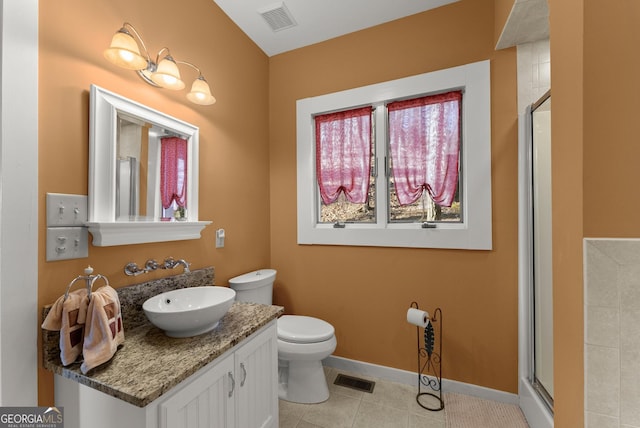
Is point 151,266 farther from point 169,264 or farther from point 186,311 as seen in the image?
point 186,311

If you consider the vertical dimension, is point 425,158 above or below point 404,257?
→ above

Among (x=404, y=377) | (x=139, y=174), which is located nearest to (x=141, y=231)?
(x=139, y=174)

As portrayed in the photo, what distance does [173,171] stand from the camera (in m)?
1.52

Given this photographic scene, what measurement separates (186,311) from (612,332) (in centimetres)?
148

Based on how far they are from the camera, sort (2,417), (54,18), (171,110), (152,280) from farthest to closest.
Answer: (171,110)
(152,280)
(54,18)
(2,417)

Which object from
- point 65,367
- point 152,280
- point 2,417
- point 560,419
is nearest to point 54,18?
point 152,280

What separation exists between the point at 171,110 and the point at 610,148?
196cm

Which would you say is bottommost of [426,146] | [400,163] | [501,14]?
[400,163]

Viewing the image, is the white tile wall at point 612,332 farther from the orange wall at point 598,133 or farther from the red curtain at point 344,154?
the red curtain at point 344,154

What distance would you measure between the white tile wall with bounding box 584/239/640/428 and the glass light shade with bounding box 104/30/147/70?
1.89 meters

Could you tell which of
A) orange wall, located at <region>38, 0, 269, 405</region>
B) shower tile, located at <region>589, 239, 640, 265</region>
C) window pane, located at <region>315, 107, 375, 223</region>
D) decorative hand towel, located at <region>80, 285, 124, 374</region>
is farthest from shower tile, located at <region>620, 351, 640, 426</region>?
orange wall, located at <region>38, 0, 269, 405</region>

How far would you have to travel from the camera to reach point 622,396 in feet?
2.63

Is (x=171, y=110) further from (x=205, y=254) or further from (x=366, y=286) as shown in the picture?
(x=366, y=286)

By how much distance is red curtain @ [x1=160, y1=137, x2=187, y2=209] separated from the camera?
1461 millimetres
